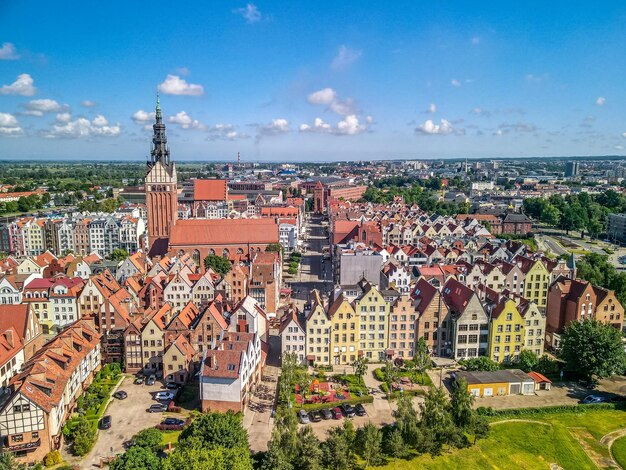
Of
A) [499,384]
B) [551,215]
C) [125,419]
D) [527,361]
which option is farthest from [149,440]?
[551,215]

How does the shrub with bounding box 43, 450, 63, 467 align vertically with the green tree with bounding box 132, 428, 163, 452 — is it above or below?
below

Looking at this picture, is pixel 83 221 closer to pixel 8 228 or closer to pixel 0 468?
pixel 8 228

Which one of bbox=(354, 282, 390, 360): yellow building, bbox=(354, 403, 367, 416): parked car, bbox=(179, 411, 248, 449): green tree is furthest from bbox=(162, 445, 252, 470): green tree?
bbox=(354, 282, 390, 360): yellow building

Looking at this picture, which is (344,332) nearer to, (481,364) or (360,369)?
(360,369)

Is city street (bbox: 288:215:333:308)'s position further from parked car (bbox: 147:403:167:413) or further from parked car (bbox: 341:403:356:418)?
parked car (bbox: 147:403:167:413)

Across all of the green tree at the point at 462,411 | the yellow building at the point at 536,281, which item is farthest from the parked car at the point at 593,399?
the yellow building at the point at 536,281

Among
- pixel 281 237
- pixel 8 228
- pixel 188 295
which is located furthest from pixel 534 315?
pixel 8 228

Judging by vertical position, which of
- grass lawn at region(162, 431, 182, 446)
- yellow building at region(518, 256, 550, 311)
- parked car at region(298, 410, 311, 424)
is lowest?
grass lawn at region(162, 431, 182, 446)
